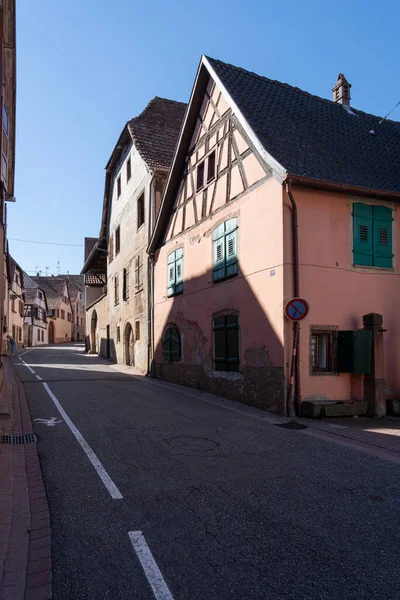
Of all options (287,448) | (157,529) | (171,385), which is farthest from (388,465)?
(171,385)

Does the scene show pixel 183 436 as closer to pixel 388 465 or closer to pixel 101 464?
pixel 101 464

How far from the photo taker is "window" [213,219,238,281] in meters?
12.5

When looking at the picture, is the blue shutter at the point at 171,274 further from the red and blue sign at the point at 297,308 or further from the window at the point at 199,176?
the red and blue sign at the point at 297,308

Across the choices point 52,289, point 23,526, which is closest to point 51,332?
point 52,289

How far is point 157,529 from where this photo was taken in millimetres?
3975

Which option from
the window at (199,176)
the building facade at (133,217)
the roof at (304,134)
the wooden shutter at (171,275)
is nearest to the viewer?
the roof at (304,134)

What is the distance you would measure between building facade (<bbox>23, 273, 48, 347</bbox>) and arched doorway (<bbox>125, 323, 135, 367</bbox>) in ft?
103

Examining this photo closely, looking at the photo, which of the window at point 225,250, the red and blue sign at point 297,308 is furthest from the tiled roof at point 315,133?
the red and blue sign at point 297,308

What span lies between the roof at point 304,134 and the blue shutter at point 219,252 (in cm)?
270

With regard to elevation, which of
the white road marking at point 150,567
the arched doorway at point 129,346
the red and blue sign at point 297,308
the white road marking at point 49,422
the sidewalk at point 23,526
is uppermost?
the red and blue sign at point 297,308

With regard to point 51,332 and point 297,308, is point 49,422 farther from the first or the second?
point 51,332

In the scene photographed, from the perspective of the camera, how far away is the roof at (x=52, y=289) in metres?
67.3

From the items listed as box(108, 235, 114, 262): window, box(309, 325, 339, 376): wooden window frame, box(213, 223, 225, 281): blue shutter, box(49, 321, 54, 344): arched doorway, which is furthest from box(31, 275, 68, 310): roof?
box(309, 325, 339, 376): wooden window frame

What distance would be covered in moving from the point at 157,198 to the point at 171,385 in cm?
754
